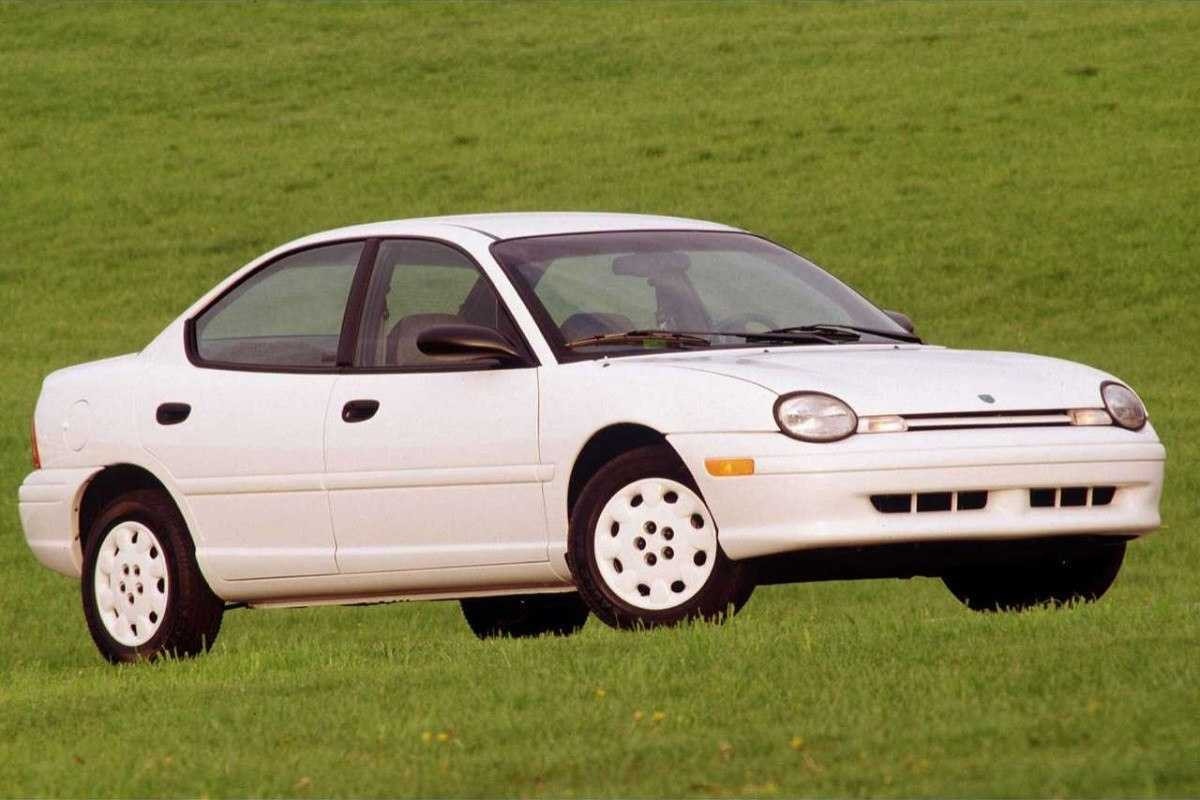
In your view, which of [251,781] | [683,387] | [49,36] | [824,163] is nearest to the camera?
[251,781]

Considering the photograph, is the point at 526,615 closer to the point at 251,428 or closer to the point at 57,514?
the point at 251,428

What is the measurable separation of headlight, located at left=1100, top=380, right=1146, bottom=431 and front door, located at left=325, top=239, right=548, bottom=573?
6.39ft

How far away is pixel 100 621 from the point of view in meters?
10.1

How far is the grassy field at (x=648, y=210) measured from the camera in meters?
6.38

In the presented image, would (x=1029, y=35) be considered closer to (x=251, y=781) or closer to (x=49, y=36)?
(x=49, y=36)

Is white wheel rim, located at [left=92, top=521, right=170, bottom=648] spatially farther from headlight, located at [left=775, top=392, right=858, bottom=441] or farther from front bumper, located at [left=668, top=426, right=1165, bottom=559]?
headlight, located at [left=775, top=392, right=858, bottom=441]

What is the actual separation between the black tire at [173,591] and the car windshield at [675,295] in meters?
1.70

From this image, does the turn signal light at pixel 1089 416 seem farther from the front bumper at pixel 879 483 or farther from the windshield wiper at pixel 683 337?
the windshield wiper at pixel 683 337

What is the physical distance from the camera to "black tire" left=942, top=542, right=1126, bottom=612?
363 inches

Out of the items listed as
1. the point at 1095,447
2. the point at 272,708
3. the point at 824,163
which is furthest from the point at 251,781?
the point at 824,163

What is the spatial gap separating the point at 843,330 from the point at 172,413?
2.61m

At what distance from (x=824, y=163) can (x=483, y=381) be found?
26.3m

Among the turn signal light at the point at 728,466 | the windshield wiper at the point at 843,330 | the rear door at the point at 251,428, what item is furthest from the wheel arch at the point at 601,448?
the rear door at the point at 251,428

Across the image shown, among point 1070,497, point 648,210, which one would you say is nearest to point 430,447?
point 1070,497
